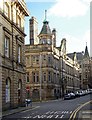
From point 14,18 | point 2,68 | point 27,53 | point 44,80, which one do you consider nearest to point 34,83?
point 44,80

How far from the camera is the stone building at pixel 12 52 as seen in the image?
34000 millimetres

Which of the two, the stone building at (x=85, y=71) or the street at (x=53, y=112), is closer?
the street at (x=53, y=112)

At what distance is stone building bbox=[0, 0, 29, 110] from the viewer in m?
34.0

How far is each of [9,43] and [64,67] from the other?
60.7 meters

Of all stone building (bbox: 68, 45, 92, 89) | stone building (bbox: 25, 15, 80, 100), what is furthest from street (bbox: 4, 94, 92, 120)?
stone building (bbox: 68, 45, 92, 89)

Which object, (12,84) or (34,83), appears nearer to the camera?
(12,84)

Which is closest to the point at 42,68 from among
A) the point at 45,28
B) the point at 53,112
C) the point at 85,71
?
the point at 45,28

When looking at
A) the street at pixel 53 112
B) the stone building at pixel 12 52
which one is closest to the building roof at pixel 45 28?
the stone building at pixel 12 52

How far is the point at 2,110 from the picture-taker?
32.4 meters

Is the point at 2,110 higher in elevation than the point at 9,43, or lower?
lower

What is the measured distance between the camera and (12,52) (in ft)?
125

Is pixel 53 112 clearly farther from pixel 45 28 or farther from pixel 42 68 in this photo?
pixel 45 28

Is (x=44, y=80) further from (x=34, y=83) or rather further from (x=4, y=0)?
(x=4, y=0)

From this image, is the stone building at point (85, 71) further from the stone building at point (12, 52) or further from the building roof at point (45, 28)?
the stone building at point (12, 52)
